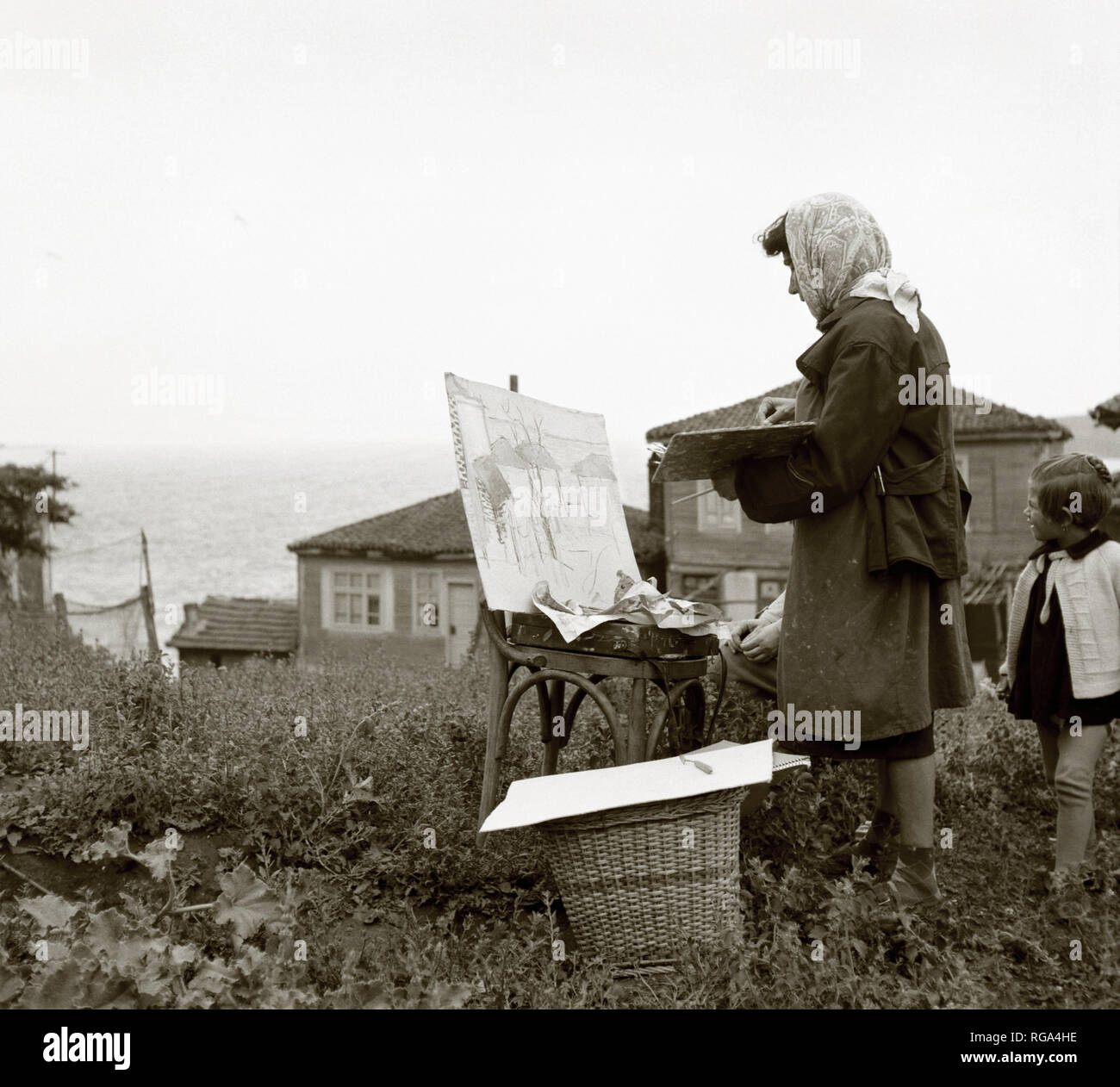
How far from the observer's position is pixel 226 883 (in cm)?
316

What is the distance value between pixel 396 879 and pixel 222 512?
497ft

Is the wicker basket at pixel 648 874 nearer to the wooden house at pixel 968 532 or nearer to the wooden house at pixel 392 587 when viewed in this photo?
the wooden house at pixel 968 532

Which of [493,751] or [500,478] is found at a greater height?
[500,478]

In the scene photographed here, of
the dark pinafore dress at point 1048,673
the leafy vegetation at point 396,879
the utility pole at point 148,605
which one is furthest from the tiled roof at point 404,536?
the dark pinafore dress at point 1048,673

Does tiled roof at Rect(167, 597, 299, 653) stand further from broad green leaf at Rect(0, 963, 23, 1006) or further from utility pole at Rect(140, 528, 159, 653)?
broad green leaf at Rect(0, 963, 23, 1006)

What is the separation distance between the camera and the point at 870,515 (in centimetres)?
349

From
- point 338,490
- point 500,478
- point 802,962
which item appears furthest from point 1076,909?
point 338,490

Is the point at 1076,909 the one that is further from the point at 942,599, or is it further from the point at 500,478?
the point at 500,478

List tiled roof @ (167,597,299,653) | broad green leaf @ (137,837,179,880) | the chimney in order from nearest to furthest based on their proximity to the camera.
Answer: broad green leaf @ (137,837,179,880), the chimney, tiled roof @ (167,597,299,653)

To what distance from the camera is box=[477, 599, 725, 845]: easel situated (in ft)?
11.8

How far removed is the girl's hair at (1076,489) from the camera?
418cm

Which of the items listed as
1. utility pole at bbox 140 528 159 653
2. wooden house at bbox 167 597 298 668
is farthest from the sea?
utility pole at bbox 140 528 159 653
